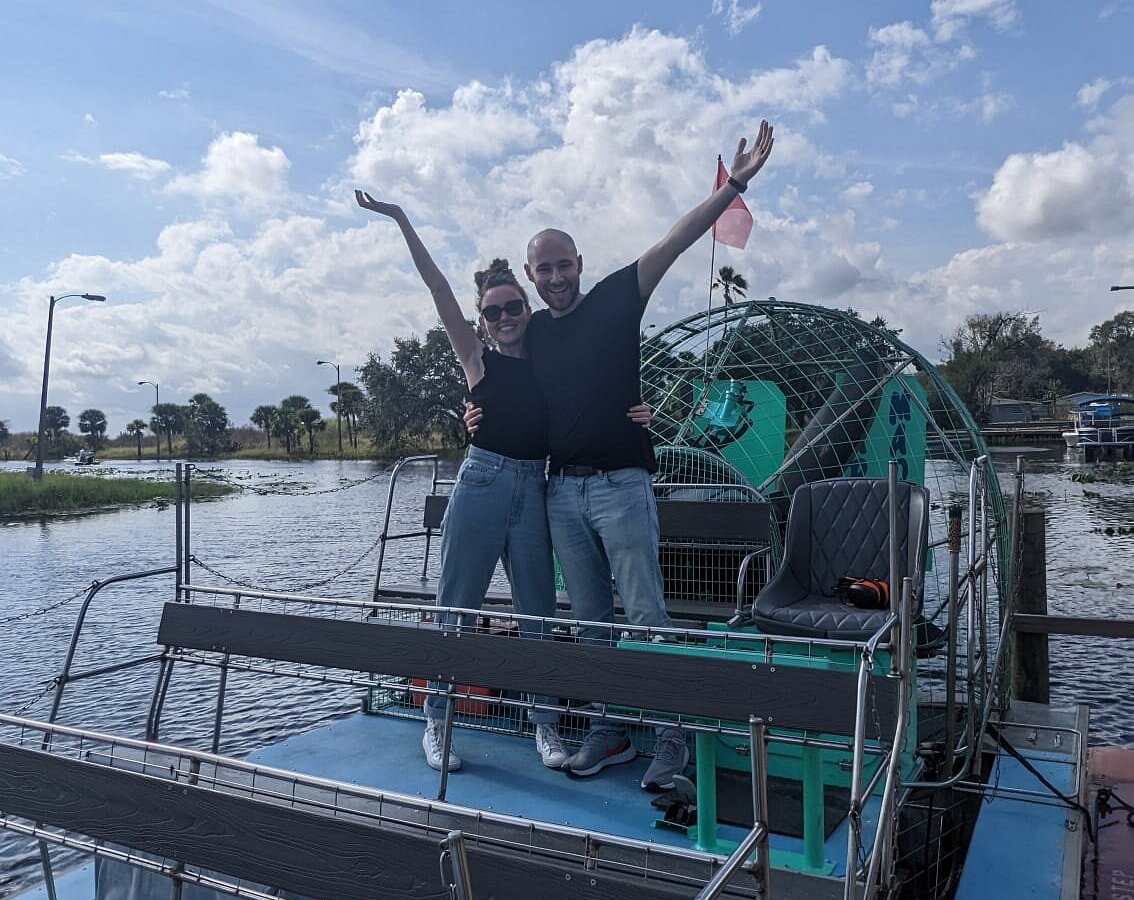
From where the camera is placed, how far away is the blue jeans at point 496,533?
4129mm

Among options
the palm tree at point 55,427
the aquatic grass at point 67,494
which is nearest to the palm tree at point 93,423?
the palm tree at point 55,427

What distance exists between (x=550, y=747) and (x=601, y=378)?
180cm

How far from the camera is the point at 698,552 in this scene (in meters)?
7.26

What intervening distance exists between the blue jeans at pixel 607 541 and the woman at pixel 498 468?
16cm

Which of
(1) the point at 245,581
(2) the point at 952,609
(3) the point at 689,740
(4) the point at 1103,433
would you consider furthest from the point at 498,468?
(4) the point at 1103,433

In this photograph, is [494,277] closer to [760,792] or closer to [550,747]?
[550,747]

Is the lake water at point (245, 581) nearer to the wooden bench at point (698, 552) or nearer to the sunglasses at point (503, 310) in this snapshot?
the wooden bench at point (698, 552)

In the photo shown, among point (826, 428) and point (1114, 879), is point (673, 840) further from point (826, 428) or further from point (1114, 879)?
point (826, 428)

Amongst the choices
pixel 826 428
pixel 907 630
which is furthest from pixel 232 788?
pixel 826 428

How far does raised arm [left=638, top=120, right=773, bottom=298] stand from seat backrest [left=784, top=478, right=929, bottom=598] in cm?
252

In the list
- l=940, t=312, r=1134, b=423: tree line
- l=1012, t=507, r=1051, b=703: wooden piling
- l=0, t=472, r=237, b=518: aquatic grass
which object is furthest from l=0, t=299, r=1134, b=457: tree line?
l=1012, t=507, r=1051, b=703: wooden piling

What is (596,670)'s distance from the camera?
3078 mm

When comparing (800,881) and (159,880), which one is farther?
(159,880)

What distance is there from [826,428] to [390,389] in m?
62.5
